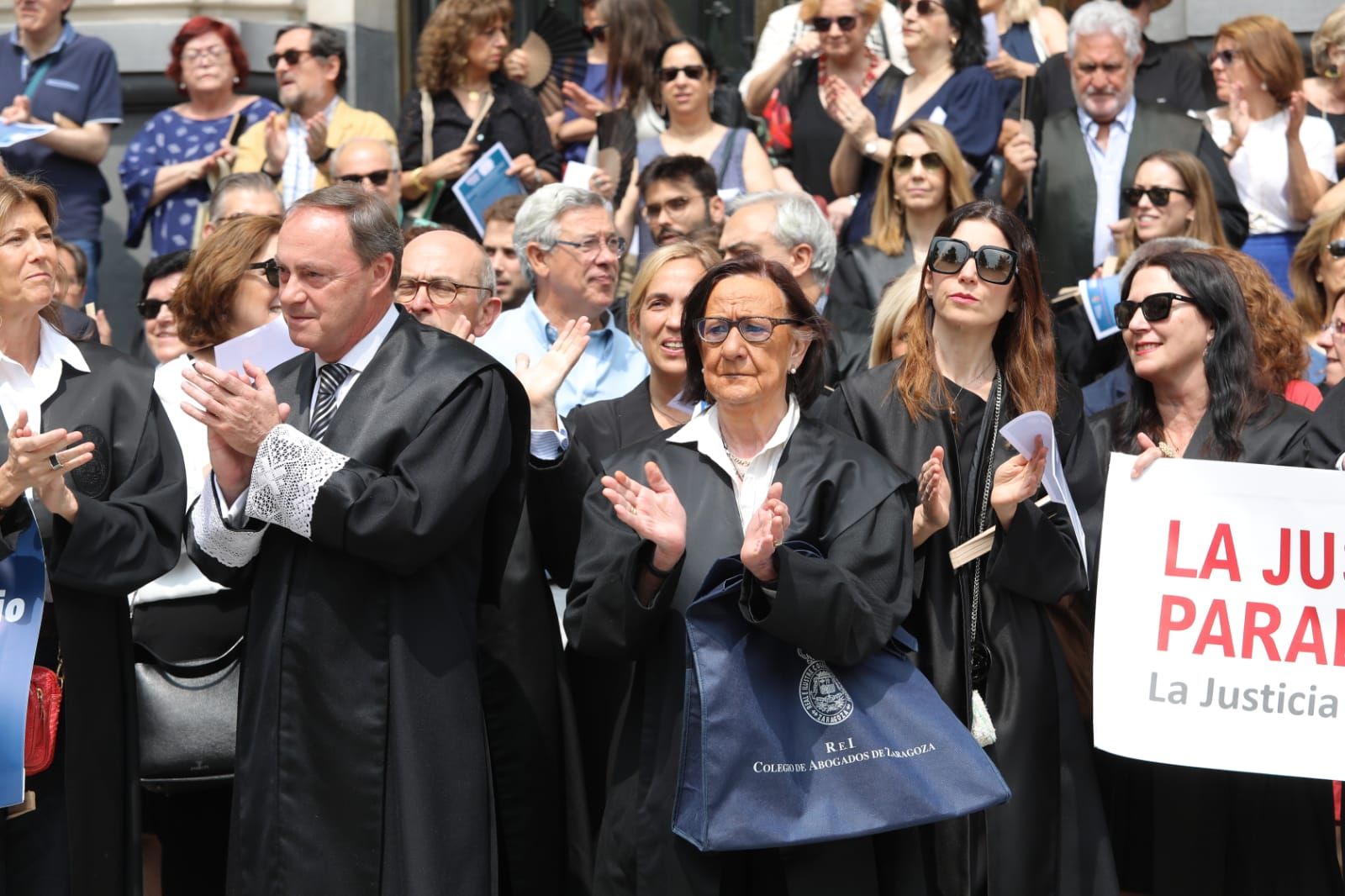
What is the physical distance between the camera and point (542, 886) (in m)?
5.09

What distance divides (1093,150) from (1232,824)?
11.4ft

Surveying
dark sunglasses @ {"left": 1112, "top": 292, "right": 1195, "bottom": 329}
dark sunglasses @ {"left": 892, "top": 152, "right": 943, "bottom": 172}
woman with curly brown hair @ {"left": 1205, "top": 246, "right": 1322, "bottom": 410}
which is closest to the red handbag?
dark sunglasses @ {"left": 1112, "top": 292, "right": 1195, "bottom": 329}

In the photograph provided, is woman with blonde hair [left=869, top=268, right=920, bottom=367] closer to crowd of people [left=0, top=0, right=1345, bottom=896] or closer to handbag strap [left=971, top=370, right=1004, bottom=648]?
crowd of people [left=0, top=0, right=1345, bottom=896]

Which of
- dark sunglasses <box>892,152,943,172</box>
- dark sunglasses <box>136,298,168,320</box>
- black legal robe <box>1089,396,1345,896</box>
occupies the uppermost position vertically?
dark sunglasses <box>892,152,943,172</box>

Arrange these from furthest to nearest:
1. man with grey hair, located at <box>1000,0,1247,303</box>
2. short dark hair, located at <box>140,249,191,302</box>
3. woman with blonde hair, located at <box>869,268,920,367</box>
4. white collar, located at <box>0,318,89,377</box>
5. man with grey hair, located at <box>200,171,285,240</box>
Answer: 1. man with grey hair, located at <box>1000,0,1247,303</box>
2. man with grey hair, located at <box>200,171,285,240</box>
3. short dark hair, located at <box>140,249,191,302</box>
4. woman with blonde hair, located at <box>869,268,920,367</box>
5. white collar, located at <box>0,318,89,377</box>

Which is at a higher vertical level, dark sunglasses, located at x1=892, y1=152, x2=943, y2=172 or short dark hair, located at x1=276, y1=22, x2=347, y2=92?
dark sunglasses, located at x1=892, y1=152, x2=943, y2=172

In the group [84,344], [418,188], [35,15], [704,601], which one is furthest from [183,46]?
[704,601]

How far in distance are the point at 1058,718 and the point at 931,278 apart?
3.98 feet

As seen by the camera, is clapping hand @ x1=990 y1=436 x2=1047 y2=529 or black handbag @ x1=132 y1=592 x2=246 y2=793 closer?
clapping hand @ x1=990 y1=436 x2=1047 y2=529

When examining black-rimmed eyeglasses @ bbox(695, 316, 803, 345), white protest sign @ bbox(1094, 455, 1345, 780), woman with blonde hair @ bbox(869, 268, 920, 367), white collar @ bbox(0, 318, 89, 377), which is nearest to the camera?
black-rimmed eyeglasses @ bbox(695, 316, 803, 345)

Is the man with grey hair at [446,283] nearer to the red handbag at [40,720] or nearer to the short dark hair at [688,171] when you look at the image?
the short dark hair at [688,171]

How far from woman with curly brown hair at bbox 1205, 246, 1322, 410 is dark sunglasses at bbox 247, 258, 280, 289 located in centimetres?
269

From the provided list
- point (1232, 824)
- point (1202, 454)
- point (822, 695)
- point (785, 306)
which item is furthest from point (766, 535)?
point (1232, 824)

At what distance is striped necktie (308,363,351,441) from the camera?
183 inches
